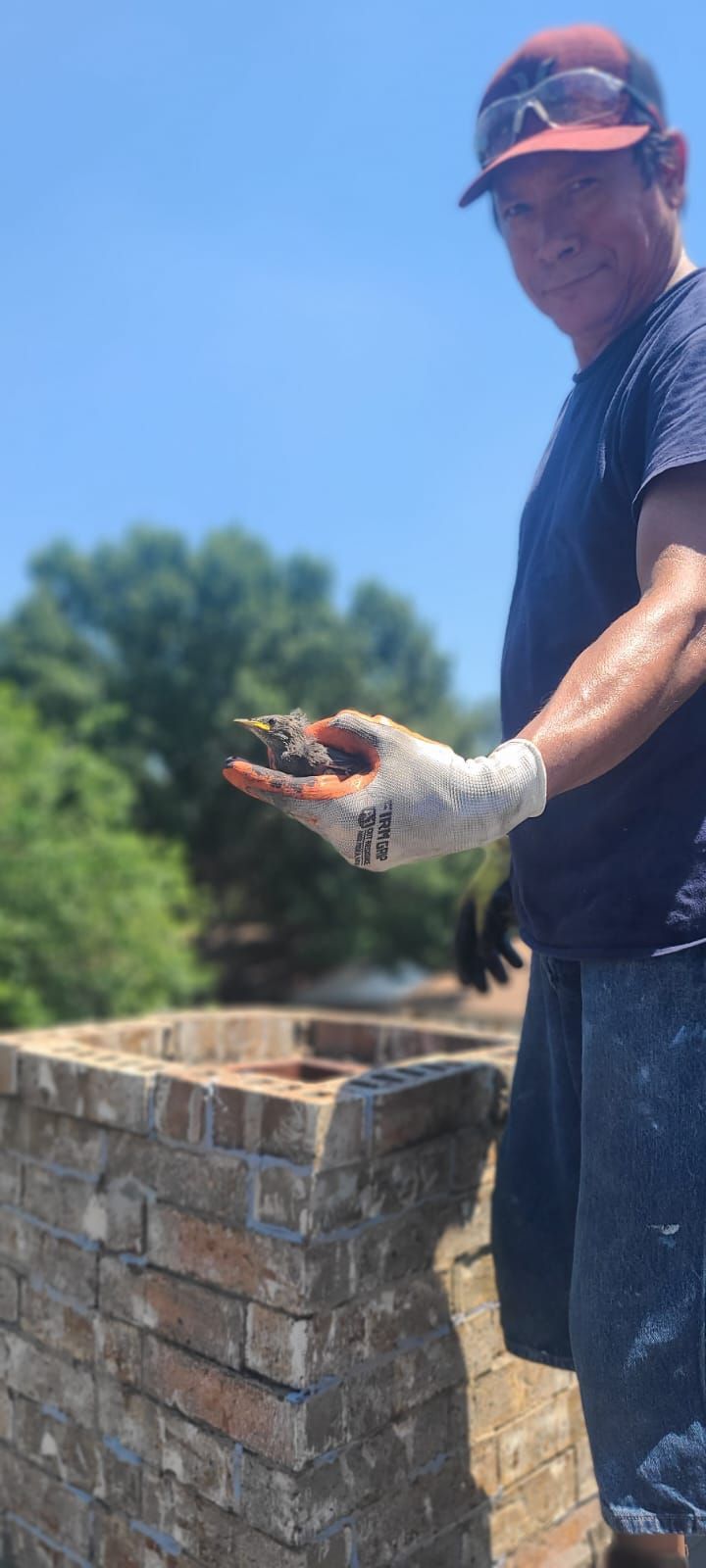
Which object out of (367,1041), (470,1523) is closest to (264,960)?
(367,1041)

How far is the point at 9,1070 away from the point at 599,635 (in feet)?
5.85

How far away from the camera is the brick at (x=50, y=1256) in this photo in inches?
97.3

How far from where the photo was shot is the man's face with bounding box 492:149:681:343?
1.88m

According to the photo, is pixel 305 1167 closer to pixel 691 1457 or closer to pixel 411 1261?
pixel 411 1261

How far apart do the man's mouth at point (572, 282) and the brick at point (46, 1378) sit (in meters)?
2.33

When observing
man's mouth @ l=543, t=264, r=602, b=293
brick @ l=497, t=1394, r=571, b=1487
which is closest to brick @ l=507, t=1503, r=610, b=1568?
brick @ l=497, t=1394, r=571, b=1487

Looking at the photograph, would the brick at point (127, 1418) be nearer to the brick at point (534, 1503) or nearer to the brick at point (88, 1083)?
the brick at point (88, 1083)

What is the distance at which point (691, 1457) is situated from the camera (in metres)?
1.57

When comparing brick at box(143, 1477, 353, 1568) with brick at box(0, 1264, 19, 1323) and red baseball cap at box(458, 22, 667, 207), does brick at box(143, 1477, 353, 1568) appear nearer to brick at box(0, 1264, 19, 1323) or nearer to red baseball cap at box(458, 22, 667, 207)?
brick at box(0, 1264, 19, 1323)

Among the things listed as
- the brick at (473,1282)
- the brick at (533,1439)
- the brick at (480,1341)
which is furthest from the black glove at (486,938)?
the brick at (533,1439)

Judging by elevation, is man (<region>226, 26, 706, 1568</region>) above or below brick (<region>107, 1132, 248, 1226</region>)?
above

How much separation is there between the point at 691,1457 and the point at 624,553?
4.27ft

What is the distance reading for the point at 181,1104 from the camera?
7.50 ft

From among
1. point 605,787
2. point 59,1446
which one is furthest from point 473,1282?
point 605,787
